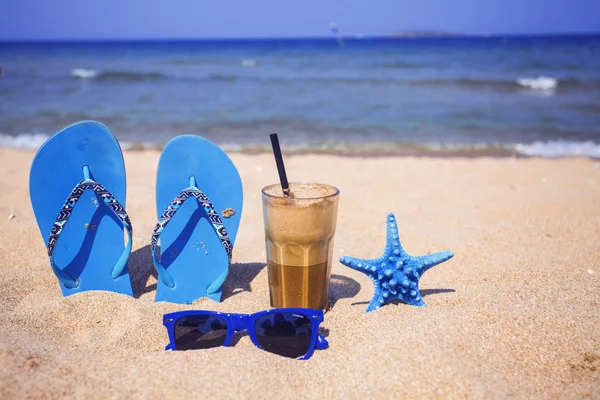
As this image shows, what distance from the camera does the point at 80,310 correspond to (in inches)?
79.9

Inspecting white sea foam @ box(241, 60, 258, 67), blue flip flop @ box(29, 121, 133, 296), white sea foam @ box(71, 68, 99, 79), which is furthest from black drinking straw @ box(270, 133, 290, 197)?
white sea foam @ box(241, 60, 258, 67)

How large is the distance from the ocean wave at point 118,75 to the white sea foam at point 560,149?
12598mm

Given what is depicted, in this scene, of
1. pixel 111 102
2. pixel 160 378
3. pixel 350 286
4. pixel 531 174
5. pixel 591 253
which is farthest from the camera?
pixel 111 102

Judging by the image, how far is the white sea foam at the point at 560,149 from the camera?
6.56 m

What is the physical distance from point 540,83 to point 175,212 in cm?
1407

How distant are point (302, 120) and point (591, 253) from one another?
6.54 meters

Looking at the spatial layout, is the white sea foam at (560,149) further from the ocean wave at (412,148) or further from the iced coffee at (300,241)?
the iced coffee at (300,241)

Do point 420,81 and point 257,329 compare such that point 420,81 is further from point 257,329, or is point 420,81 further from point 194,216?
point 257,329

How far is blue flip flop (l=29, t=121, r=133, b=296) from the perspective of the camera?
220 centimetres

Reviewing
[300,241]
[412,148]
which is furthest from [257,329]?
[412,148]

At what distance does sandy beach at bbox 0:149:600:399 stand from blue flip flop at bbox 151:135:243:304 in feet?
0.35

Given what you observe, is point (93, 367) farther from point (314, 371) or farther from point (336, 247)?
point (336, 247)

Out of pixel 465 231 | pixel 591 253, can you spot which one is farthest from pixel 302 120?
pixel 591 253

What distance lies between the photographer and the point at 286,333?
1816 mm
